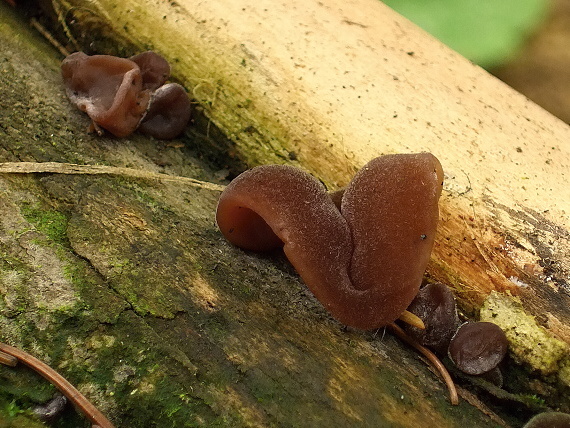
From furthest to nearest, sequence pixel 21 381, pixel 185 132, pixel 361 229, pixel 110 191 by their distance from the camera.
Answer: pixel 185 132 → pixel 110 191 → pixel 361 229 → pixel 21 381

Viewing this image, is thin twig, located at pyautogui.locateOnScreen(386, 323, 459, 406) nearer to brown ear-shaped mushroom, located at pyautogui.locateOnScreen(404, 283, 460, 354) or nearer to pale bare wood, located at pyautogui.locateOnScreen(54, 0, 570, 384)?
brown ear-shaped mushroom, located at pyautogui.locateOnScreen(404, 283, 460, 354)

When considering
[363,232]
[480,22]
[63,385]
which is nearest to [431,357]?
[363,232]

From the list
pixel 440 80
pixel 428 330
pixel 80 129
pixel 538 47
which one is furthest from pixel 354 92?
pixel 538 47

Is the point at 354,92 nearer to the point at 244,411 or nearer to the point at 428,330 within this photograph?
the point at 428,330

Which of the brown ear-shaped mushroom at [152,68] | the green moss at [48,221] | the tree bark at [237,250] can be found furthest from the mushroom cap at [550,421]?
the brown ear-shaped mushroom at [152,68]

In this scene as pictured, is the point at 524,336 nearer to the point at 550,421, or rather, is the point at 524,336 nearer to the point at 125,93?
the point at 550,421
